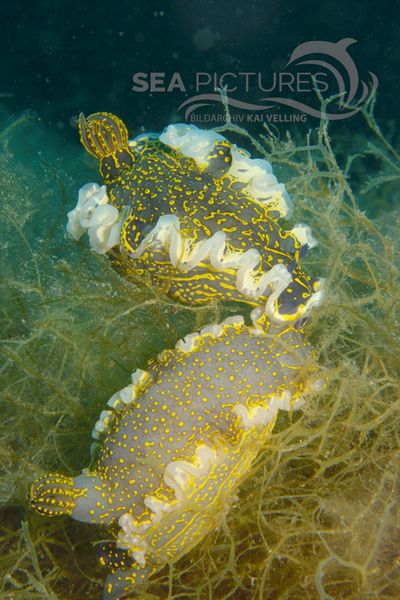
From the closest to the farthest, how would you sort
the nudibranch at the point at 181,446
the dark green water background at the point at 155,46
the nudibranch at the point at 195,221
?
the nudibranch at the point at 181,446, the nudibranch at the point at 195,221, the dark green water background at the point at 155,46

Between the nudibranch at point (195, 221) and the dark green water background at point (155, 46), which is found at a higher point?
the dark green water background at point (155, 46)

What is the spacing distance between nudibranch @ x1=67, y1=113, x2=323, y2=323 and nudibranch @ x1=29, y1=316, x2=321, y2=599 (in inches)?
11.7

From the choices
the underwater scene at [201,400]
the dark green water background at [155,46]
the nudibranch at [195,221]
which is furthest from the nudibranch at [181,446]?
the dark green water background at [155,46]

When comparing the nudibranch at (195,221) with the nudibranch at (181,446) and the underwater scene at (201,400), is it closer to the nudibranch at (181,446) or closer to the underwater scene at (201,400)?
the underwater scene at (201,400)

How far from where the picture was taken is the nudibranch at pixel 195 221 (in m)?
2.67

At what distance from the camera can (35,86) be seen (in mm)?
29828

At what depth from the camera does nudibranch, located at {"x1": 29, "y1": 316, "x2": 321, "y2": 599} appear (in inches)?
97.0

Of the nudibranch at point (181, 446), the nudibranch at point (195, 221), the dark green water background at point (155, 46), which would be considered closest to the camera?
the nudibranch at point (181, 446)

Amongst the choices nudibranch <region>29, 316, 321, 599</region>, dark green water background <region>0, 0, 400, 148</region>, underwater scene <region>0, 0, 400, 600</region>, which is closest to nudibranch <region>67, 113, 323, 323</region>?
underwater scene <region>0, 0, 400, 600</region>

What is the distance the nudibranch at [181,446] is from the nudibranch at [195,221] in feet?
0.97

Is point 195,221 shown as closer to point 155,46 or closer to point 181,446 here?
point 181,446

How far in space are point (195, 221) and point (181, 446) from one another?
4.17 ft

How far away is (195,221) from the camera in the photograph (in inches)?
106

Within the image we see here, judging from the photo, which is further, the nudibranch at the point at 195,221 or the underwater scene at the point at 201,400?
→ the nudibranch at the point at 195,221
